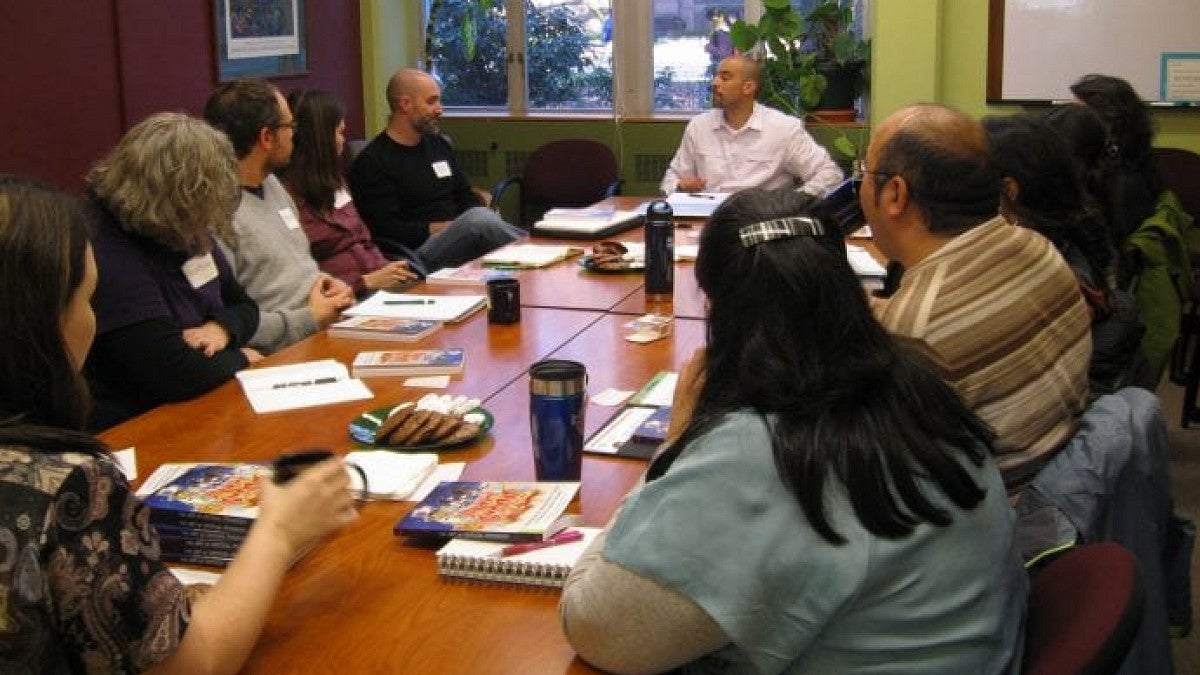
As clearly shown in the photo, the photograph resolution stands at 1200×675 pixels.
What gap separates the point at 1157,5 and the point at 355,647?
17.8 ft

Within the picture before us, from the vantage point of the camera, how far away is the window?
692cm

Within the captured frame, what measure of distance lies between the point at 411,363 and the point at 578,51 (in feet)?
15.5

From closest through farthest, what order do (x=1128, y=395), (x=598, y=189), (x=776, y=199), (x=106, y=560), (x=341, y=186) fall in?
1. (x=106, y=560)
2. (x=776, y=199)
3. (x=1128, y=395)
4. (x=341, y=186)
5. (x=598, y=189)

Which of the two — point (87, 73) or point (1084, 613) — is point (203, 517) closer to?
point (1084, 613)

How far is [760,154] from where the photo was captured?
18.7 ft

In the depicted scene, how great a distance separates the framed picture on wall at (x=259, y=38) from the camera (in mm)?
5527

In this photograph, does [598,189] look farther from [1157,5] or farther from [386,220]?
[1157,5]

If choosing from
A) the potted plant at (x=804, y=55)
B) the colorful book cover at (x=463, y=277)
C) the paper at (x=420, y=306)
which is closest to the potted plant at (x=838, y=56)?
the potted plant at (x=804, y=55)

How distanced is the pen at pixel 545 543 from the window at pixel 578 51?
5.31 meters

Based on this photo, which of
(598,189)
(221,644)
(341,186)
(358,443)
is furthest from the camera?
(598,189)

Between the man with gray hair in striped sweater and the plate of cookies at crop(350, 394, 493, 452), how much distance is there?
2.43 ft

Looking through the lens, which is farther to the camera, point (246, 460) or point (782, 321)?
point (246, 460)

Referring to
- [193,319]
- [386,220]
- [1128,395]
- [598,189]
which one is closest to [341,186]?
[386,220]

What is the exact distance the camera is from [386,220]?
541 centimetres
